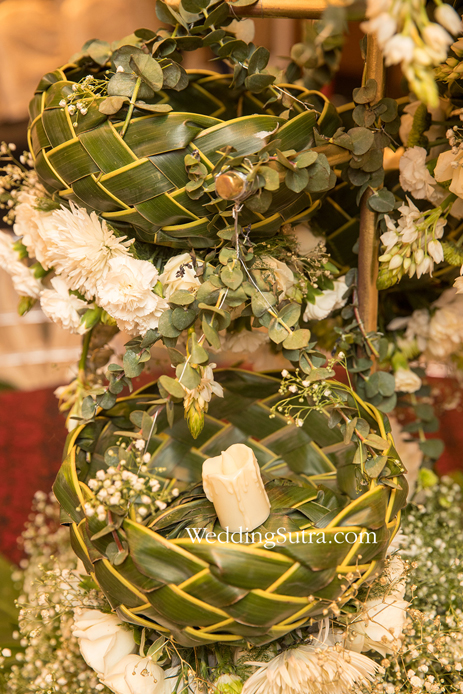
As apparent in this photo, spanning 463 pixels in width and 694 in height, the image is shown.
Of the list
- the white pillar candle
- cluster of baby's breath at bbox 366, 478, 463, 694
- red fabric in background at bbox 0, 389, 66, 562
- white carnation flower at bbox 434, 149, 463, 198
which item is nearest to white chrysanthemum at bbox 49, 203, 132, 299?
the white pillar candle

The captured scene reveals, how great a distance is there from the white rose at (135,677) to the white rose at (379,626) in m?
0.18

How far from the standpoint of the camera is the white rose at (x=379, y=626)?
20.7 inches

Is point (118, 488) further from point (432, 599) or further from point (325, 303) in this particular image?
point (432, 599)

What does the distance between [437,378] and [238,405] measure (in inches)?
21.7

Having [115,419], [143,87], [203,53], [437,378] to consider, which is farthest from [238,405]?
[203,53]

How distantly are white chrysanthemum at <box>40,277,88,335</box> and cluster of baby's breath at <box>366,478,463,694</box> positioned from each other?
43cm

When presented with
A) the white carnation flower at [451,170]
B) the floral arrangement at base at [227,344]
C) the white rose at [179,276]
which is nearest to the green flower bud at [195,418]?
the floral arrangement at base at [227,344]

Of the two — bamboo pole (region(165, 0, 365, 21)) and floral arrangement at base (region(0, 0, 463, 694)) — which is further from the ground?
bamboo pole (region(165, 0, 365, 21))

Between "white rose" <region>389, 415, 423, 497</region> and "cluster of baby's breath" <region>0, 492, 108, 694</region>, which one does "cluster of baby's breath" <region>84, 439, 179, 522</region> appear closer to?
"cluster of baby's breath" <region>0, 492, 108, 694</region>

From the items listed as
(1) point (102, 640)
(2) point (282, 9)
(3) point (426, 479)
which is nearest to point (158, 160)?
(2) point (282, 9)

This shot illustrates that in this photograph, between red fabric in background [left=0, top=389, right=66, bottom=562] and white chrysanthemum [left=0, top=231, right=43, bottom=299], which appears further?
red fabric in background [left=0, top=389, right=66, bottom=562]

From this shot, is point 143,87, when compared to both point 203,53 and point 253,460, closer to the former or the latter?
point 253,460

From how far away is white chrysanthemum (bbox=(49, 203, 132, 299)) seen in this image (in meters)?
0.52

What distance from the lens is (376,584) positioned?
1.84ft
